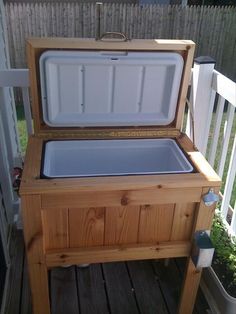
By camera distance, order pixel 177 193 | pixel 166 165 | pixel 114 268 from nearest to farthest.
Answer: pixel 177 193
pixel 166 165
pixel 114 268

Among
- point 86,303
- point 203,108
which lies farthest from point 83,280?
point 203,108

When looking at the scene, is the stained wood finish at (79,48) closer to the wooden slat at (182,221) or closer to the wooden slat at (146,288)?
the wooden slat at (182,221)

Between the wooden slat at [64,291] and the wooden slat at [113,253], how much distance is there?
1.47ft

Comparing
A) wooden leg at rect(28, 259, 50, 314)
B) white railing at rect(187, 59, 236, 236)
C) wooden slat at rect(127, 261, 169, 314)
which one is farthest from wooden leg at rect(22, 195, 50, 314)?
white railing at rect(187, 59, 236, 236)

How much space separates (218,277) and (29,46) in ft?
4.39

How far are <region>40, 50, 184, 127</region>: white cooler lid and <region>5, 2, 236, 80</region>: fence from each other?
13.9ft

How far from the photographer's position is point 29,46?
136 cm

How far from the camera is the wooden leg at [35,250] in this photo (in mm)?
1205

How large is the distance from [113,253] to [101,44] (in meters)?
0.84

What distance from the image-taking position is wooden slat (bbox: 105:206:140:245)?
1.29 meters

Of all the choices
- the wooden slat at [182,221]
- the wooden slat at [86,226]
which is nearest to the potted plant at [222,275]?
the wooden slat at [182,221]

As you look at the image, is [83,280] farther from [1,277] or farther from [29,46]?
[29,46]

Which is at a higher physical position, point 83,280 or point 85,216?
point 85,216

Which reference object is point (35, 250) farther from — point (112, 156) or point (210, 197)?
point (210, 197)
